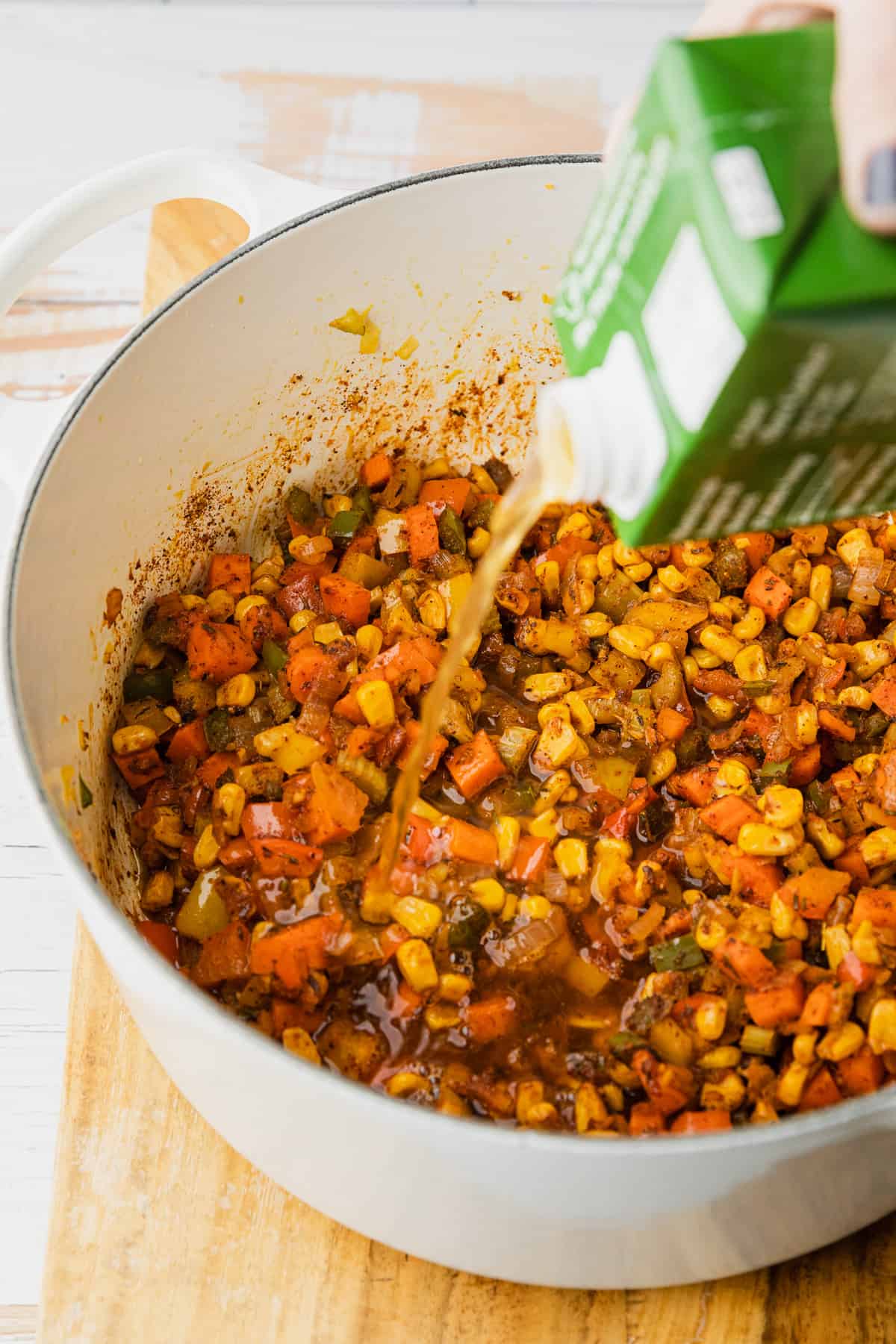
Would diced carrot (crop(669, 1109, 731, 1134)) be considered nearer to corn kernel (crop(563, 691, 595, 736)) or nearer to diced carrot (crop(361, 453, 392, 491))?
corn kernel (crop(563, 691, 595, 736))

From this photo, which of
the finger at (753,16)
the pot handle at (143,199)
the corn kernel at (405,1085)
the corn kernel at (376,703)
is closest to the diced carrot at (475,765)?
the corn kernel at (376,703)

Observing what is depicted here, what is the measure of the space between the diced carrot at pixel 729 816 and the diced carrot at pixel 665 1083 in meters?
0.34

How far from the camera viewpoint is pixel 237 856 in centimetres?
169

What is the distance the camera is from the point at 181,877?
1.70 meters

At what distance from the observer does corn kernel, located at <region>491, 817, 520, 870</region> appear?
170 cm

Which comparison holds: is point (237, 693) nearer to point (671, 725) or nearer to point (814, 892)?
point (671, 725)

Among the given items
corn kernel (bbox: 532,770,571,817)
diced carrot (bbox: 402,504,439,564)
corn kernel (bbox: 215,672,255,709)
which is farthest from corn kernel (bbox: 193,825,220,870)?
diced carrot (bbox: 402,504,439,564)

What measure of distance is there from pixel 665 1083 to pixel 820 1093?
0.57 feet

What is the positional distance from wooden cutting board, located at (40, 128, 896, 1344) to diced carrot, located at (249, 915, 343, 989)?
208 millimetres

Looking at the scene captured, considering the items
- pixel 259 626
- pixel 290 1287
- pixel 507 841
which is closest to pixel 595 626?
pixel 507 841

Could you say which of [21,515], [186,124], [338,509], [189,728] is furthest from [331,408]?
[186,124]

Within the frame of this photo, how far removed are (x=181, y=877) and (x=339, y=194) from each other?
3.10 ft

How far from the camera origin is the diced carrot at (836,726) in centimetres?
181

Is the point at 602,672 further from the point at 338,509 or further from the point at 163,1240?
the point at 163,1240
